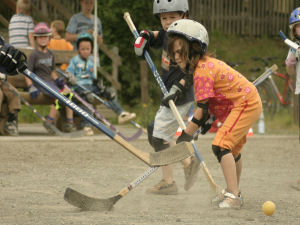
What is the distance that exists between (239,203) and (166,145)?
1.03m

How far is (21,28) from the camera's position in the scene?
10.8m

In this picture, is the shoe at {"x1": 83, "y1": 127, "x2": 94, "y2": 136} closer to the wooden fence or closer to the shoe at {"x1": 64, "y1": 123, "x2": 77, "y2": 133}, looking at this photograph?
the shoe at {"x1": 64, "y1": 123, "x2": 77, "y2": 133}

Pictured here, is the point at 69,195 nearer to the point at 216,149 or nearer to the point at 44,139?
the point at 216,149

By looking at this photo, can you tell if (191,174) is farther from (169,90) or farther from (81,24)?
(81,24)

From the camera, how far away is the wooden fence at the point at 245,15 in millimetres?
20203

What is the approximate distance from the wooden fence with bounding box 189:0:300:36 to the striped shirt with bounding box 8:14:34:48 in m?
9.74

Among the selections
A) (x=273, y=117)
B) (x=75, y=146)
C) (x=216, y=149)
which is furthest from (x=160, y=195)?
(x=273, y=117)

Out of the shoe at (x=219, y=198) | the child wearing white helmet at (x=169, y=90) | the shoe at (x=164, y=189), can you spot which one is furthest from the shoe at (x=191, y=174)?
the shoe at (x=219, y=198)

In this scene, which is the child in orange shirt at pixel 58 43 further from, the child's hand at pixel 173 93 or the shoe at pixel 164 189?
the child's hand at pixel 173 93

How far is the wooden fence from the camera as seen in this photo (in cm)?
2020

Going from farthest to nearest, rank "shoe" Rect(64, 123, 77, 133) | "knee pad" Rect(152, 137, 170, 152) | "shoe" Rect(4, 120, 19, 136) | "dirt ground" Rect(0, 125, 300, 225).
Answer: "shoe" Rect(64, 123, 77, 133), "shoe" Rect(4, 120, 19, 136), "knee pad" Rect(152, 137, 170, 152), "dirt ground" Rect(0, 125, 300, 225)

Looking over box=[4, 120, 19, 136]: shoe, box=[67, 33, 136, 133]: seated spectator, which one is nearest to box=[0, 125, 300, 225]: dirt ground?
box=[4, 120, 19, 136]: shoe

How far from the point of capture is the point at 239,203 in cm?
500

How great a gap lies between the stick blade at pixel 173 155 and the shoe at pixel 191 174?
94 centimetres
